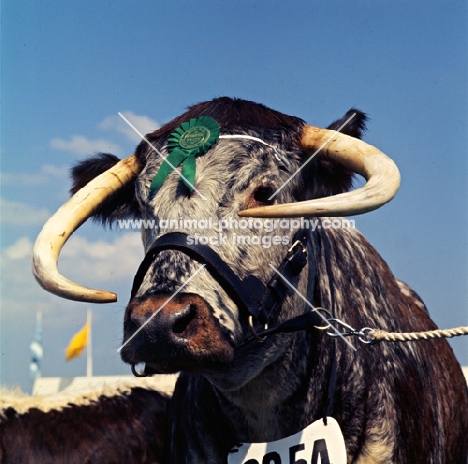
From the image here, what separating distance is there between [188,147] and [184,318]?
874 millimetres

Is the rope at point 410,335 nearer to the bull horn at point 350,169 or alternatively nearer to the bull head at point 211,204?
the bull head at point 211,204

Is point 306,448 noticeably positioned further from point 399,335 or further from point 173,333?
point 173,333

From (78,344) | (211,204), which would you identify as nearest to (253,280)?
(211,204)

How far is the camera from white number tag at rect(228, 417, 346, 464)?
11.4 feet

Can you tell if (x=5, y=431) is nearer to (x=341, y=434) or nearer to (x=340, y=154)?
(x=341, y=434)

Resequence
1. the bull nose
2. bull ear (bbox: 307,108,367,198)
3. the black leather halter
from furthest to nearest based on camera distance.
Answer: bull ear (bbox: 307,108,367,198) < the black leather halter < the bull nose

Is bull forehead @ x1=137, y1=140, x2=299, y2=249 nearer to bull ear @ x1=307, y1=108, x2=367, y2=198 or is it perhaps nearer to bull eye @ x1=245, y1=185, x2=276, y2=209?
bull eye @ x1=245, y1=185, x2=276, y2=209

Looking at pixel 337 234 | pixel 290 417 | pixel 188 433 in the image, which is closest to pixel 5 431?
pixel 188 433

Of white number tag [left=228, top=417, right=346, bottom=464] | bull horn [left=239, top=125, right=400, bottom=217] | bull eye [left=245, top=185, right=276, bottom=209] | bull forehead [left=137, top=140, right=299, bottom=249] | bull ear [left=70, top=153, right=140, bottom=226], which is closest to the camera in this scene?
bull horn [left=239, top=125, right=400, bottom=217]

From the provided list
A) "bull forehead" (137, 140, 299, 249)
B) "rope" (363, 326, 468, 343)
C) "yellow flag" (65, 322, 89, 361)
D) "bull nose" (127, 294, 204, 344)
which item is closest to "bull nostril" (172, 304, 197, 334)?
"bull nose" (127, 294, 204, 344)

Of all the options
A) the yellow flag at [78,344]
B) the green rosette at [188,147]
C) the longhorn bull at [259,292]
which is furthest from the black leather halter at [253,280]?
the yellow flag at [78,344]

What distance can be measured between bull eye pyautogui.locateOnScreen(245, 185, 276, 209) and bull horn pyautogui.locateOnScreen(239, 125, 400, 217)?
27 centimetres

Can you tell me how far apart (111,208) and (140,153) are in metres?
0.43

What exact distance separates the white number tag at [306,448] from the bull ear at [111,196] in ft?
4.43
